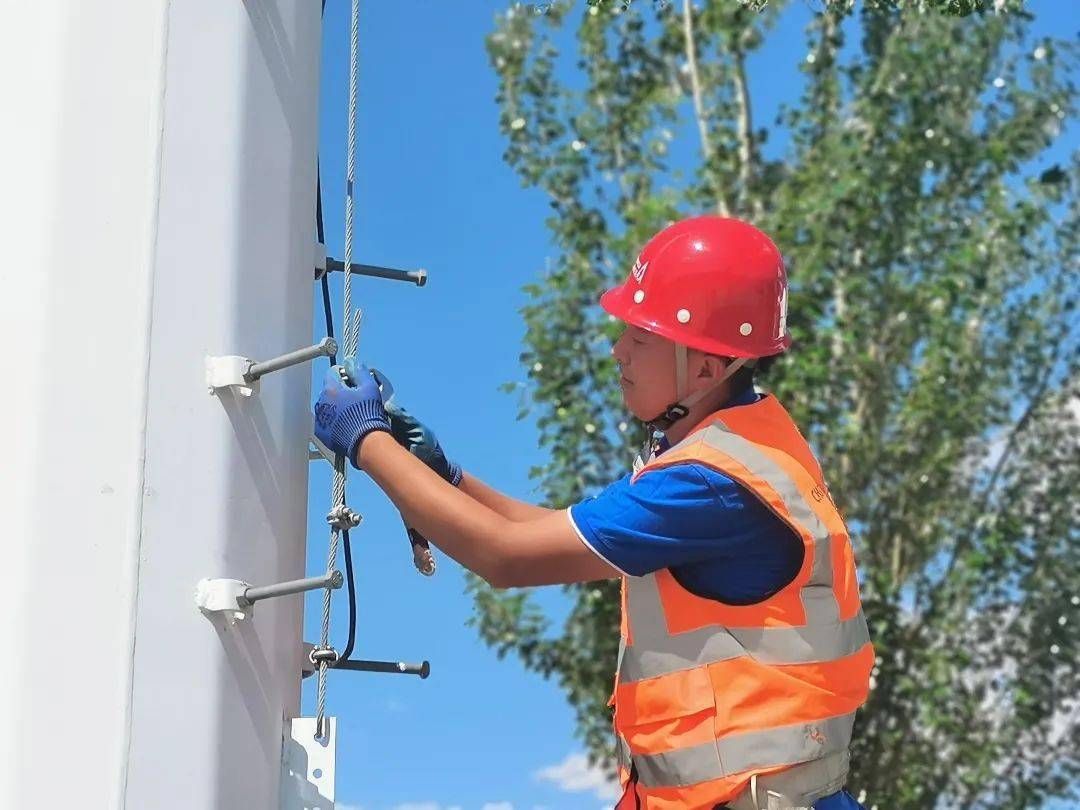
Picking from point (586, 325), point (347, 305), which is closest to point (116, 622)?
point (347, 305)

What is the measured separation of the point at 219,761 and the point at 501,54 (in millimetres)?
9965

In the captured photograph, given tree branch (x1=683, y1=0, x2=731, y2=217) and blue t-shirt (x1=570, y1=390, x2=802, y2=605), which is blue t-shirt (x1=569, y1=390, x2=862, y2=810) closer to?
blue t-shirt (x1=570, y1=390, x2=802, y2=605)

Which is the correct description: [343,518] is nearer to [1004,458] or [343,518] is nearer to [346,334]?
[346,334]

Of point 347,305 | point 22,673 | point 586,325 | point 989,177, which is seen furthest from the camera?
point 989,177

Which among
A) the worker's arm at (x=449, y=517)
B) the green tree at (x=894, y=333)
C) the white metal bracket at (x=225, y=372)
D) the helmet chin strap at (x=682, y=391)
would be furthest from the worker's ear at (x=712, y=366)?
the green tree at (x=894, y=333)

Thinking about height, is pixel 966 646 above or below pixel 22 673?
above

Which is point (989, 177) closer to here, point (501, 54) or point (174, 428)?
point (501, 54)

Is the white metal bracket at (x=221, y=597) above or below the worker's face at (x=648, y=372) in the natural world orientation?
below

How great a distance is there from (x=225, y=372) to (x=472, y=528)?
1.71ft

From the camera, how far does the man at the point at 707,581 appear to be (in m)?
2.54

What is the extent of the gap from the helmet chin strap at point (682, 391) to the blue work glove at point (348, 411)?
0.56 m

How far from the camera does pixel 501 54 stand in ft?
38.1

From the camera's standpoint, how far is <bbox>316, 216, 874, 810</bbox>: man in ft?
8.32

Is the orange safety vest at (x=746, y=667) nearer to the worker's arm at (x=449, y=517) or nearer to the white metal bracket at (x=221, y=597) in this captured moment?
the worker's arm at (x=449, y=517)
